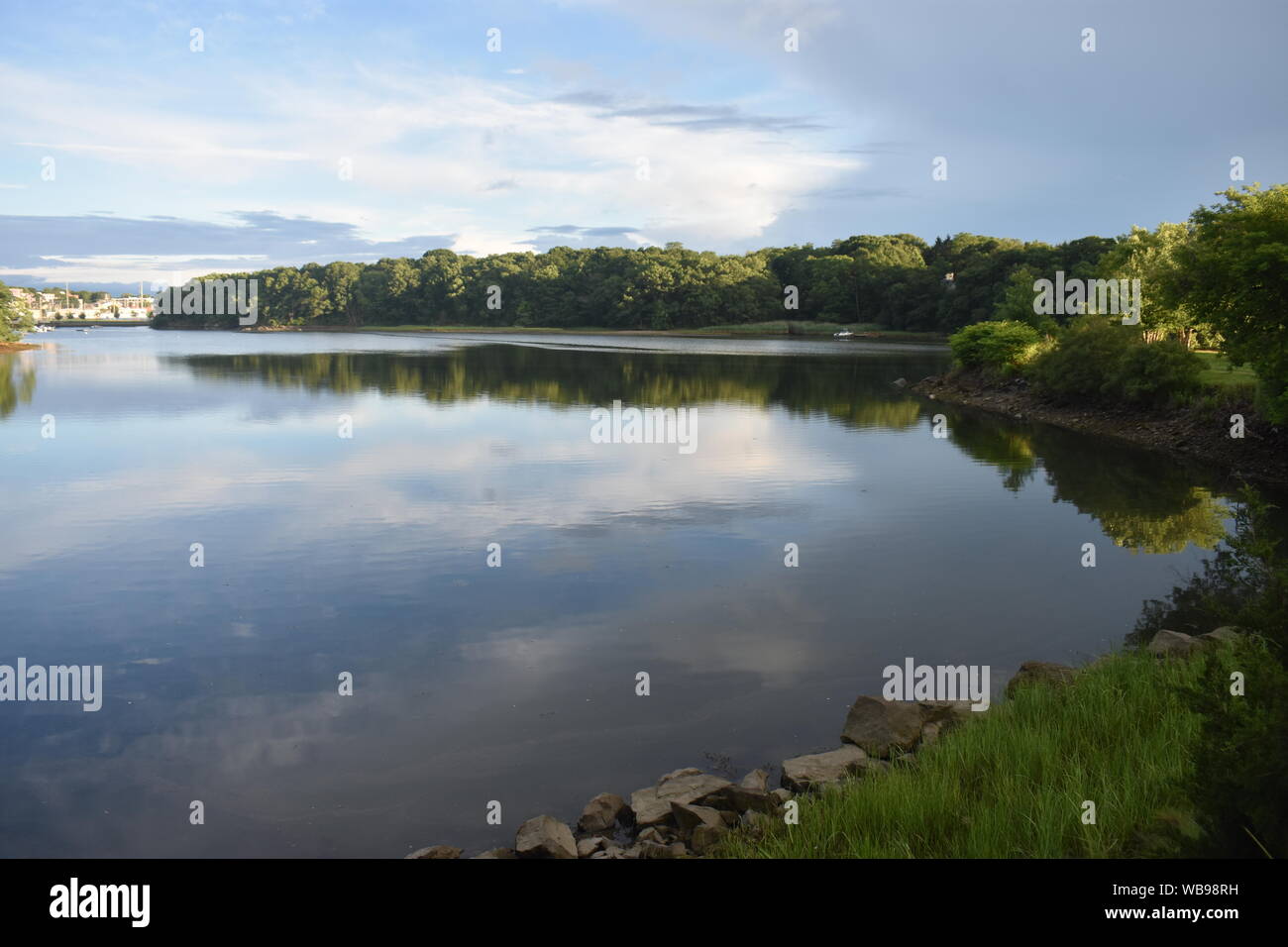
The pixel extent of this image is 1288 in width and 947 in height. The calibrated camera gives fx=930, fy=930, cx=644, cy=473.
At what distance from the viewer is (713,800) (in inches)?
269

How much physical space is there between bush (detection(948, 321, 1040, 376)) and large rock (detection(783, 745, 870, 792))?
116 ft

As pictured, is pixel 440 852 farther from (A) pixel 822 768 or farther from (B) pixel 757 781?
(A) pixel 822 768

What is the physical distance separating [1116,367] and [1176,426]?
4.32 m

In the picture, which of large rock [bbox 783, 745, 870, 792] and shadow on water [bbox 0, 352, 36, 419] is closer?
large rock [bbox 783, 745, 870, 792]

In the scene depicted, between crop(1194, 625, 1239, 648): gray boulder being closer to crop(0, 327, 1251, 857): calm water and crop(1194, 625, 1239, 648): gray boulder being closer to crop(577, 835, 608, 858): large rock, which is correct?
crop(0, 327, 1251, 857): calm water

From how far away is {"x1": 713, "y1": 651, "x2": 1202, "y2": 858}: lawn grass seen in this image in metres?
5.43

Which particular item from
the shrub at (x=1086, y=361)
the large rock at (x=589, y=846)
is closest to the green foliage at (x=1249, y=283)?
the shrub at (x=1086, y=361)

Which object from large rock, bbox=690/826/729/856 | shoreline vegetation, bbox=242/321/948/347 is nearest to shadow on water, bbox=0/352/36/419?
large rock, bbox=690/826/729/856

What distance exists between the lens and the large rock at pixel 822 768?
281 inches

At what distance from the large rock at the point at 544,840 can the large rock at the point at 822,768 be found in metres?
1.84

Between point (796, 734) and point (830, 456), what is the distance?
15.5m

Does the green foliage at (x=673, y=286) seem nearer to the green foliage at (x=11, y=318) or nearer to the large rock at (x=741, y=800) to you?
the green foliage at (x=11, y=318)

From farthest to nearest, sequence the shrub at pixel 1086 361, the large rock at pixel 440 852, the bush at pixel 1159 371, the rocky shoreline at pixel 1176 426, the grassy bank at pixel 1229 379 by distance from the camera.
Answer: the shrub at pixel 1086 361 < the bush at pixel 1159 371 < the grassy bank at pixel 1229 379 < the rocky shoreline at pixel 1176 426 < the large rock at pixel 440 852

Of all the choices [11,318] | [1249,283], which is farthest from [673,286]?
[1249,283]
